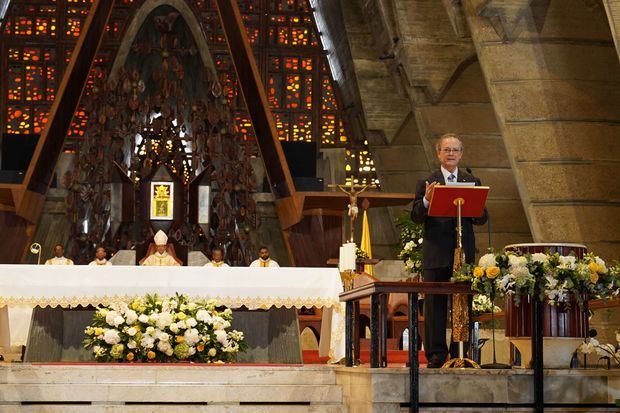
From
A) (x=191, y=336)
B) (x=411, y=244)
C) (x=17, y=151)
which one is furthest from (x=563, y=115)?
(x=17, y=151)

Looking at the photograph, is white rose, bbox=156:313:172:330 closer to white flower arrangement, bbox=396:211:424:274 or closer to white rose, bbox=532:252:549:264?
white rose, bbox=532:252:549:264

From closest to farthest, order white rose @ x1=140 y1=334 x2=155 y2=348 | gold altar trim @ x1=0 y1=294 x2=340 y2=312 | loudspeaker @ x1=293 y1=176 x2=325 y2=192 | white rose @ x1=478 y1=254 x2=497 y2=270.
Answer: white rose @ x1=478 y1=254 x2=497 y2=270 < white rose @ x1=140 y1=334 x2=155 y2=348 < gold altar trim @ x1=0 y1=294 x2=340 y2=312 < loudspeaker @ x1=293 y1=176 x2=325 y2=192

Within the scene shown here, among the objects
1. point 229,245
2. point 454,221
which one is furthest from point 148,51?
point 454,221

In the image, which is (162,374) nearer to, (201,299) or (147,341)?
(147,341)

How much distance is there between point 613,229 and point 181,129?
7647 millimetres

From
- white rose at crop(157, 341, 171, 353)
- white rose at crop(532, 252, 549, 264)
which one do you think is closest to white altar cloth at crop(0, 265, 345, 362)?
white rose at crop(157, 341, 171, 353)

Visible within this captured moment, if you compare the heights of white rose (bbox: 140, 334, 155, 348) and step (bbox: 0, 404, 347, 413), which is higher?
white rose (bbox: 140, 334, 155, 348)

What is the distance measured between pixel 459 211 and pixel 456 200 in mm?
63

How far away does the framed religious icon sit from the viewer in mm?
A: 15344

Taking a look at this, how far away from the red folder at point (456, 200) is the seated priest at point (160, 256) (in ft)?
18.3

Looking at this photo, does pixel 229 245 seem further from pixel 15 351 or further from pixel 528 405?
pixel 528 405

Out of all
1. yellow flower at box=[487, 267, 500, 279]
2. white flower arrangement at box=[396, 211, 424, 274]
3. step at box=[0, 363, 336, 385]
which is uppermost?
white flower arrangement at box=[396, 211, 424, 274]

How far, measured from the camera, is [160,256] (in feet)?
38.6

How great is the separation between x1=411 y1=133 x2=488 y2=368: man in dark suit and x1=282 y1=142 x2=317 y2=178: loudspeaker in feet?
43.7
